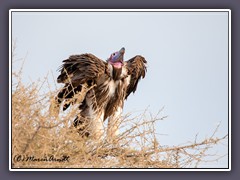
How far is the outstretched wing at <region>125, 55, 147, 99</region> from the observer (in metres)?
5.73

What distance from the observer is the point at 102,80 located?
5625 millimetres

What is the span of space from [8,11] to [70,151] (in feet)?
3.72

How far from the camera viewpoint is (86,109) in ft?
18.3

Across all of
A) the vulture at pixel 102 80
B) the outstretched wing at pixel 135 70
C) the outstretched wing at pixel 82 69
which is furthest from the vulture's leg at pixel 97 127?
the outstretched wing at pixel 135 70

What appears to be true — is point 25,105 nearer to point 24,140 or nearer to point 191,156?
point 24,140

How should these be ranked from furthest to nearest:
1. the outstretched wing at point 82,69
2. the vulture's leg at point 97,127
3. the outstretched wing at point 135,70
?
the outstretched wing at point 135,70 < the outstretched wing at point 82,69 < the vulture's leg at point 97,127

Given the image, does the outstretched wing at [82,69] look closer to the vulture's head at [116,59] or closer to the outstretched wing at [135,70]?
the vulture's head at [116,59]

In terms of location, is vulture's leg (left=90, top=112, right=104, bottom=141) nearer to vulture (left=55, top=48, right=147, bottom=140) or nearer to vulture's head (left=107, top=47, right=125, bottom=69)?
vulture (left=55, top=48, right=147, bottom=140)

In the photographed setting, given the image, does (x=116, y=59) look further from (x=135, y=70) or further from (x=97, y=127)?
(x=97, y=127)

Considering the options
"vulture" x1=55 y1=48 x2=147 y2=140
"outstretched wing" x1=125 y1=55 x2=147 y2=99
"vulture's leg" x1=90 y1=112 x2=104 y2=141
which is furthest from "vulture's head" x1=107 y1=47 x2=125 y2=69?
"vulture's leg" x1=90 y1=112 x2=104 y2=141

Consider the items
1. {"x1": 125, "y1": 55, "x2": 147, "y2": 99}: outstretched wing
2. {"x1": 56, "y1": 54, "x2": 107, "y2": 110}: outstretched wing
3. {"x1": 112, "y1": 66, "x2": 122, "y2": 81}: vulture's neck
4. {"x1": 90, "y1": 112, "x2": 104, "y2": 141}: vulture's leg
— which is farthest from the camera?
{"x1": 125, "y1": 55, "x2": 147, "y2": 99}: outstretched wing

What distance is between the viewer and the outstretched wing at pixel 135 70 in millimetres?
5734
